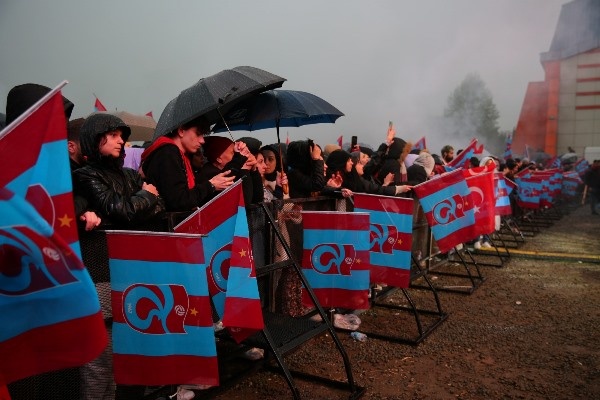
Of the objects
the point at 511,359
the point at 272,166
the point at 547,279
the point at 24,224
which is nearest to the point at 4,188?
the point at 24,224

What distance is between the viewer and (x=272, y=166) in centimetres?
569

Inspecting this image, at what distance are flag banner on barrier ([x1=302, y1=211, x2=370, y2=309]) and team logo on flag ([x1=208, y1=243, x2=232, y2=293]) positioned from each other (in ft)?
4.39

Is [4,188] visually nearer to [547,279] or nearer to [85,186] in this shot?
[85,186]

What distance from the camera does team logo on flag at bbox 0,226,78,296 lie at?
1735 mm

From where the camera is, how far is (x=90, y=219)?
2707 mm

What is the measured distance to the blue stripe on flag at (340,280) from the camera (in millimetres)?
4445

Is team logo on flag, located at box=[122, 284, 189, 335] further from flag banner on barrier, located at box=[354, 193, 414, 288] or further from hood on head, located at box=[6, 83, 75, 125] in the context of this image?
flag banner on barrier, located at box=[354, 193, 414, 288]

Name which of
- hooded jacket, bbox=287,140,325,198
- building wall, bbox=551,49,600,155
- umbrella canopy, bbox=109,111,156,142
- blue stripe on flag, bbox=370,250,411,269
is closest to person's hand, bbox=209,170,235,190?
hooded jacket, bbox=287,140,325,198

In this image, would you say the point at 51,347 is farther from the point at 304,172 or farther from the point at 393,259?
the point at 304,172

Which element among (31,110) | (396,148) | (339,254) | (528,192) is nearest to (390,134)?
(396,148)

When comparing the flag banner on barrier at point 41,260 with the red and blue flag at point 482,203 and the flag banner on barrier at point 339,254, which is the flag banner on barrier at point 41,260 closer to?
the flag banner on barrier at point 339,254

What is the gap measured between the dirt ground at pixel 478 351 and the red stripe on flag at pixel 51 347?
2.09 meters

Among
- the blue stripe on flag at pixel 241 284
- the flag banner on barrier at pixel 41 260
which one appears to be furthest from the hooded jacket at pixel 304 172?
the flag banner on barrier at pixel 41 260

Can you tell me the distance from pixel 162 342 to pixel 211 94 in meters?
2.05
